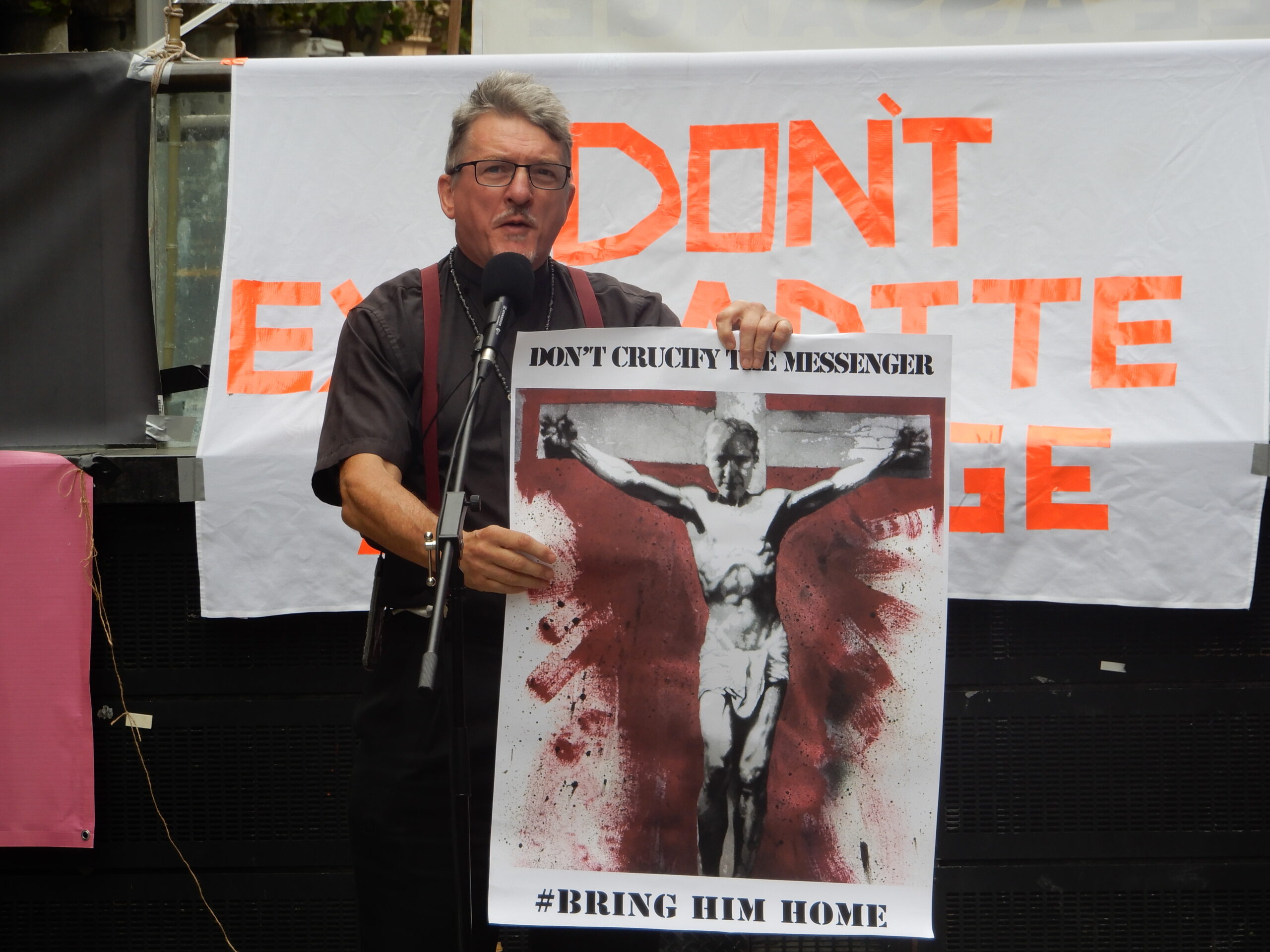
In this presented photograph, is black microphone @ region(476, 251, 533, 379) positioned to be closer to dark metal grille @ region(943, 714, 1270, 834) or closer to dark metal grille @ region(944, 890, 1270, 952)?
dark metal grille @ region(943, 714, 1270, 834)

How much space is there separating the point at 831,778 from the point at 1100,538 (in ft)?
5.00

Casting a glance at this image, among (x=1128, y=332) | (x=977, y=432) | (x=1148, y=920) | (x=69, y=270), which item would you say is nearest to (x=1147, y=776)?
(x=1148, y=920)

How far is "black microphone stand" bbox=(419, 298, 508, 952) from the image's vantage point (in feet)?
4.20

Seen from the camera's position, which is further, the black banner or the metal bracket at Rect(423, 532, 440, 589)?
the black banner

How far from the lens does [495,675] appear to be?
67.6 inches

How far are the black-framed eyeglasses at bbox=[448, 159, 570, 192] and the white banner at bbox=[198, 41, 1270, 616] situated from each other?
1.19m

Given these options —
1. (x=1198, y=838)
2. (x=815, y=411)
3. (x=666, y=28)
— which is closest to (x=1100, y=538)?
(x=1198, y=838)

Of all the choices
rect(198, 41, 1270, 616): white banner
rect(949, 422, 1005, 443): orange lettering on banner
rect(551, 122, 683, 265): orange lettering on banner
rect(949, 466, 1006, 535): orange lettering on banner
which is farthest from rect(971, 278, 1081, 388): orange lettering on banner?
rect(551, 122, 683, 265): orange lettering on banner

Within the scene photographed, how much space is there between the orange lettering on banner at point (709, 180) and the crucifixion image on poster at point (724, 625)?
145cm

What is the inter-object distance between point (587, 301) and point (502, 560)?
1.84 ft

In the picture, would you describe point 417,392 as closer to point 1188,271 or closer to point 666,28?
point 666,28

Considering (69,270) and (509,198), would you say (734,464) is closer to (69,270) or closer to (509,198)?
(509,198)

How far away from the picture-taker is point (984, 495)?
111 inches

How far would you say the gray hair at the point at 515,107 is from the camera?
1.74 meters
